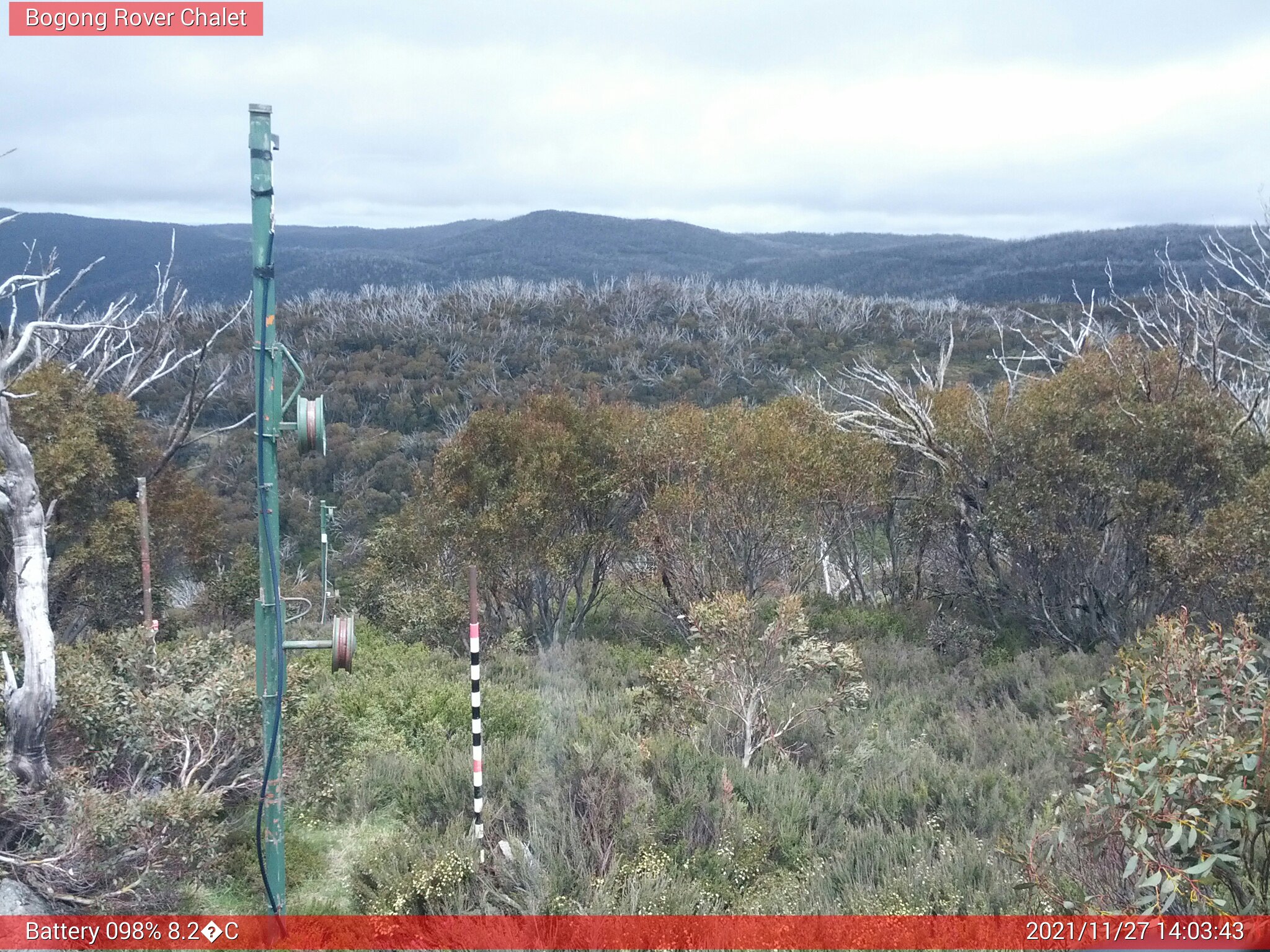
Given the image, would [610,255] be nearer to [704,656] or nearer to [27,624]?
[704,656]

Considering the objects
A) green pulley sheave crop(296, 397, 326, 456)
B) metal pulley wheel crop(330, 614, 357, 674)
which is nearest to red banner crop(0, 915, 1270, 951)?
metal pulley wheel crop(330, 614, 357, 674)

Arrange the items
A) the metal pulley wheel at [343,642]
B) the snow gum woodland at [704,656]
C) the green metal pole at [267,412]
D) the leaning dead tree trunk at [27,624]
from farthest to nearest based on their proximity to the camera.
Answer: the leaning dead tree trunk at [27,624]
the snow gum woodland at [704,656]
the metal pulley wheel at [343,642]
the green metal pole at [267,412]

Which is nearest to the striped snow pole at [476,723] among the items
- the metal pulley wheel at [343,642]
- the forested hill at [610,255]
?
the metal pulley wheel at [343,642]

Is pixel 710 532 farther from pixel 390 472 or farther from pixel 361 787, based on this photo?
pixel 390 472

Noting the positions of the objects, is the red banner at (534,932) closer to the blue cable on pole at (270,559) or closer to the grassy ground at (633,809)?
the grassy ground at (633,809)

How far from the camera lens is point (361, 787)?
692 cm

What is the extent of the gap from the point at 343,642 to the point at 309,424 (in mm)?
1087

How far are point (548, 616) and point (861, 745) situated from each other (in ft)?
24.0

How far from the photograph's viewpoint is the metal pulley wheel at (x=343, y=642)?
4.84m

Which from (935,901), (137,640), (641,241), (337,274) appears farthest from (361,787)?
(641,241)

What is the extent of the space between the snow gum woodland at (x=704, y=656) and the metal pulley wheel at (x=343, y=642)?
1364 mm

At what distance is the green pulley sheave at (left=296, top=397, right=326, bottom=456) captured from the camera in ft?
15.4

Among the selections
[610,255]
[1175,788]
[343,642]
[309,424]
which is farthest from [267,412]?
[610,255]

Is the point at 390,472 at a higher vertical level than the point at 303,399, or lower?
lower
